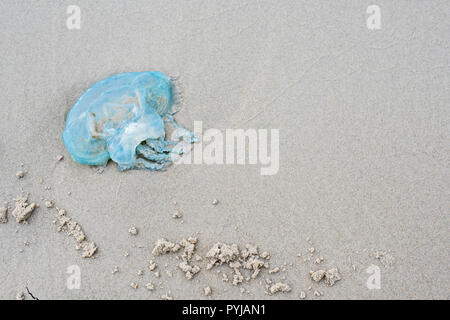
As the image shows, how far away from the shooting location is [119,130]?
2.82 m

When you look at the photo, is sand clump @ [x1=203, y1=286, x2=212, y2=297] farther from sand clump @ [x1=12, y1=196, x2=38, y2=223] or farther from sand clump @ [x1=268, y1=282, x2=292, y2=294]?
sand clump @ [x1=12, y1=196, x2=38, y2=223]

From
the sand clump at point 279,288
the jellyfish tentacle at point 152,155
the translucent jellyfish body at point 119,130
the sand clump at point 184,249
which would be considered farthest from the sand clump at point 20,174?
the sand clump at point 279,288

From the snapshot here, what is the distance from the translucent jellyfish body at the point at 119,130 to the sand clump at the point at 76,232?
1.33ft

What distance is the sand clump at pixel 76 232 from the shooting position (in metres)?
2.60

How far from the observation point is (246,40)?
3.19m

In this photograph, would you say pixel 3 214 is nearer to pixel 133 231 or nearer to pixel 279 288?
pixel 133 231

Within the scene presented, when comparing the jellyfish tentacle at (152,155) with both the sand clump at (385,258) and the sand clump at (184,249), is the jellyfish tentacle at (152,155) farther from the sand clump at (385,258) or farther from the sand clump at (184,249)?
the sand clump at (385,258)

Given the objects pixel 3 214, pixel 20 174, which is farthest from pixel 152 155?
pixel 3 214

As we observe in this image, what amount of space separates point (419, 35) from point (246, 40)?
1386 millimetres

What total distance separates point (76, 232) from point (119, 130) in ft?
2.42

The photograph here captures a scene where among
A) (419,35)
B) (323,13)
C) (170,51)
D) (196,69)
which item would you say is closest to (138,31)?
(170,51)

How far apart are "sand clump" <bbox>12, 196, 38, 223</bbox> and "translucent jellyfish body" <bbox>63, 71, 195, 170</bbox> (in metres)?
0.43

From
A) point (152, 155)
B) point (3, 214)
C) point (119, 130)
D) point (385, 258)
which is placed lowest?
point (385, 258)

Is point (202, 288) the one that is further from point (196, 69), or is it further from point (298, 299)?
point (196, 69)
